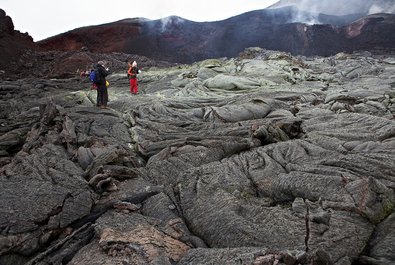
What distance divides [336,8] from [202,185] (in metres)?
74.2

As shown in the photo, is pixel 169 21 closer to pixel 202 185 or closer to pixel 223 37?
pixel 223 37

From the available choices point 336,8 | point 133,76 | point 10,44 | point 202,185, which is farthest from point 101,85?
point 336,8

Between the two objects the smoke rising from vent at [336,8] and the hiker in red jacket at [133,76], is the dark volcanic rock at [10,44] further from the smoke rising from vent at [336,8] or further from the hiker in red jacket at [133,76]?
the smoke rising from vent at [336,8]

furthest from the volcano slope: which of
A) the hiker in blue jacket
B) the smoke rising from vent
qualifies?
the smoke rising from vent

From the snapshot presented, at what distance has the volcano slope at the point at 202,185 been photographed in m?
5.36

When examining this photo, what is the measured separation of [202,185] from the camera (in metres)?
7.20

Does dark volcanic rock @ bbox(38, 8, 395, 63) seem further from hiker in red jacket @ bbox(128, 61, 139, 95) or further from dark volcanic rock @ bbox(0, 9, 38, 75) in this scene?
hiker in red jacket @ bbox(128, 61, 139, 95)

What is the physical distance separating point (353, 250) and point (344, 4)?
75.8 m

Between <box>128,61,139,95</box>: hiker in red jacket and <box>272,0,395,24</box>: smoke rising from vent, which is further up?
<box>272,0,395,24</box>: smoke rising from vent

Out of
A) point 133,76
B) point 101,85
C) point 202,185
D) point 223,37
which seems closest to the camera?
point 202,185

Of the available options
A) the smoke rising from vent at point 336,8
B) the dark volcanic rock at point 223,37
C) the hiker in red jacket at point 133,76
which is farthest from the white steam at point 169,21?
the hiker in red jacket at point 133,76

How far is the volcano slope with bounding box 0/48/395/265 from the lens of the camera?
211 inches

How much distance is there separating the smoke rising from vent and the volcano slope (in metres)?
57.8

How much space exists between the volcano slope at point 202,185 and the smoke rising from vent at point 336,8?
57.8 m
